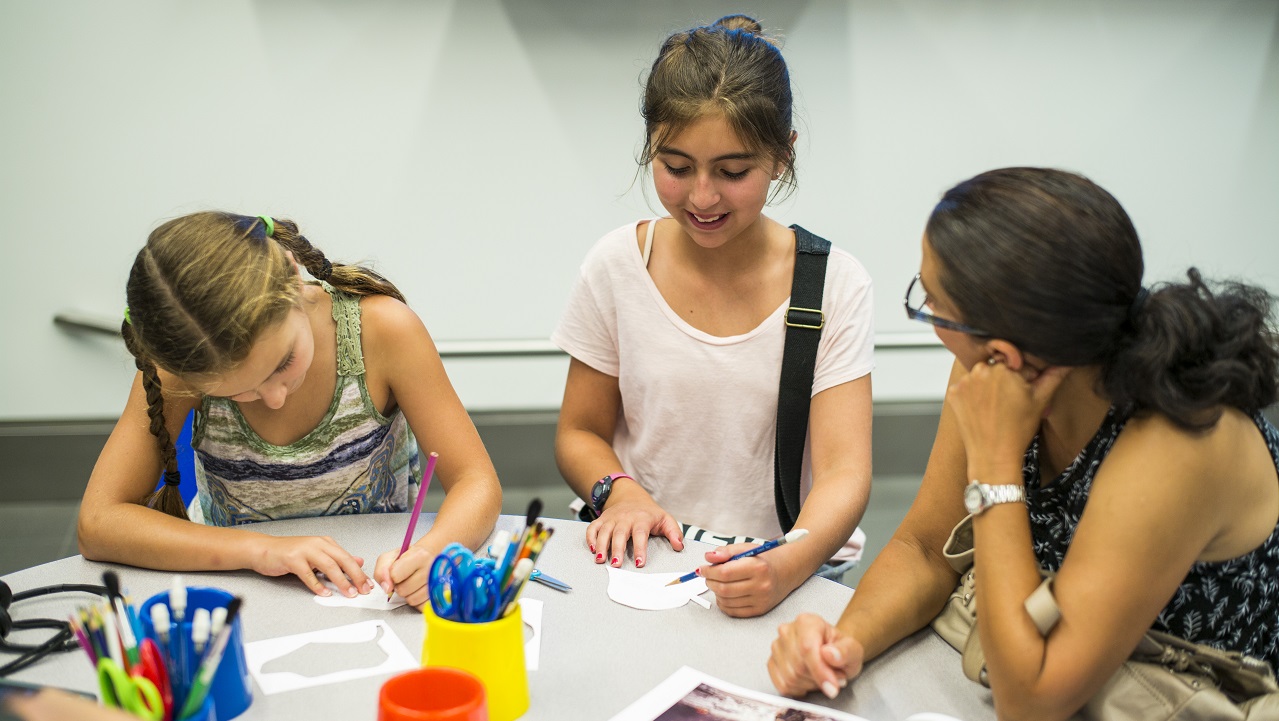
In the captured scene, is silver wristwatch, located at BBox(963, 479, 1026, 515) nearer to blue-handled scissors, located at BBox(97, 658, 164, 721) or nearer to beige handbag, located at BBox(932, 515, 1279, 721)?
beige handbag, located at BBox(932, 515, 1279, 721)

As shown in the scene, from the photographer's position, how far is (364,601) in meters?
1.18

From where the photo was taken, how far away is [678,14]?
8.95ft

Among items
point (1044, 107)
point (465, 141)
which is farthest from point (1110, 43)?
point (465, 141)

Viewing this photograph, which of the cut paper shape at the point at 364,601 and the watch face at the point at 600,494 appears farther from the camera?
the watch face at the point at 600,494

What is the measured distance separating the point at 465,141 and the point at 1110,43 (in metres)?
1.92

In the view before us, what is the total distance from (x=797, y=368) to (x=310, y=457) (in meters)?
0.78

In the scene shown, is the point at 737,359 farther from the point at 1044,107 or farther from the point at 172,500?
the point at 1044,107

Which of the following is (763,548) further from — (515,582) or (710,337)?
(710,337)

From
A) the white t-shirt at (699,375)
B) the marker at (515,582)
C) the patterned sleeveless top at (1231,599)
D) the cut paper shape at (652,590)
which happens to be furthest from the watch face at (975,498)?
the white t-shirt at (699,375)

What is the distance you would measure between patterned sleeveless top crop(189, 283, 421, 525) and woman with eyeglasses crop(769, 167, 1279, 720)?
2.59 feet

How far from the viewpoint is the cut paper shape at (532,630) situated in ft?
3.49

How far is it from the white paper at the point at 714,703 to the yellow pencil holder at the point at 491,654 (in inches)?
4.0

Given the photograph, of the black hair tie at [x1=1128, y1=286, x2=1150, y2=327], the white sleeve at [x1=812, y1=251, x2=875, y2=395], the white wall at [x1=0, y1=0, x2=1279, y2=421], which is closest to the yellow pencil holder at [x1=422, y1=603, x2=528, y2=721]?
the black hair tie at [x1=1128, y1=286, x2=1150, y2=327]

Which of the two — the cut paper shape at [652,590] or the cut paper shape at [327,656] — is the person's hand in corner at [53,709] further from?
the cut paper shape at [652,590]
